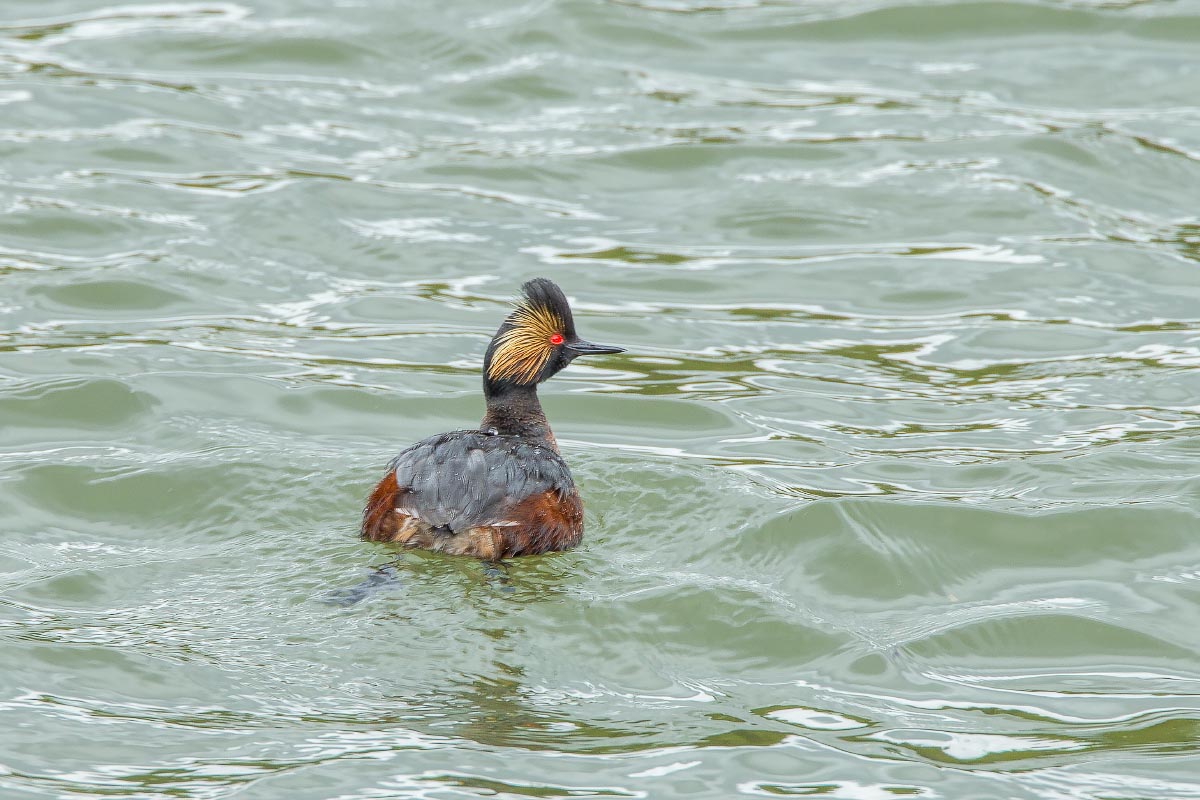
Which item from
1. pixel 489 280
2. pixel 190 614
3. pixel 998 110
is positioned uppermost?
pixel 998 110

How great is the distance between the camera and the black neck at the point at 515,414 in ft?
26.6

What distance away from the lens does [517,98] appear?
46.8 feet

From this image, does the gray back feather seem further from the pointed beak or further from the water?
the pointed beak

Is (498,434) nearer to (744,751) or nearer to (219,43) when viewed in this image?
(744,751)

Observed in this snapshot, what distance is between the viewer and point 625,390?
389 inches

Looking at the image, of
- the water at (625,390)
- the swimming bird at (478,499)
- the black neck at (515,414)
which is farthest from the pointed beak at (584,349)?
the water at (625,390)

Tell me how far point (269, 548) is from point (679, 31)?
9.32 meters

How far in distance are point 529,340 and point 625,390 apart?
75.1 inches

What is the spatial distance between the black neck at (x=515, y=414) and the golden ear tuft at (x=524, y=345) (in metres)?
0.07

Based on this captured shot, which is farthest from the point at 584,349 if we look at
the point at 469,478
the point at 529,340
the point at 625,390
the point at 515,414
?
the point at 625,390

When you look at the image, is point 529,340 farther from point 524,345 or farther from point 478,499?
point 478,499

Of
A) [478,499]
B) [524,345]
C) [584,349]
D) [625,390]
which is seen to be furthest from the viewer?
[625,390]

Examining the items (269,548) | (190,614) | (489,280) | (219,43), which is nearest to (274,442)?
(269,548)

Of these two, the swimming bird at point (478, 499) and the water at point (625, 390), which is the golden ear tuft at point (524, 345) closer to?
the swimming bird at point (478, 499)
